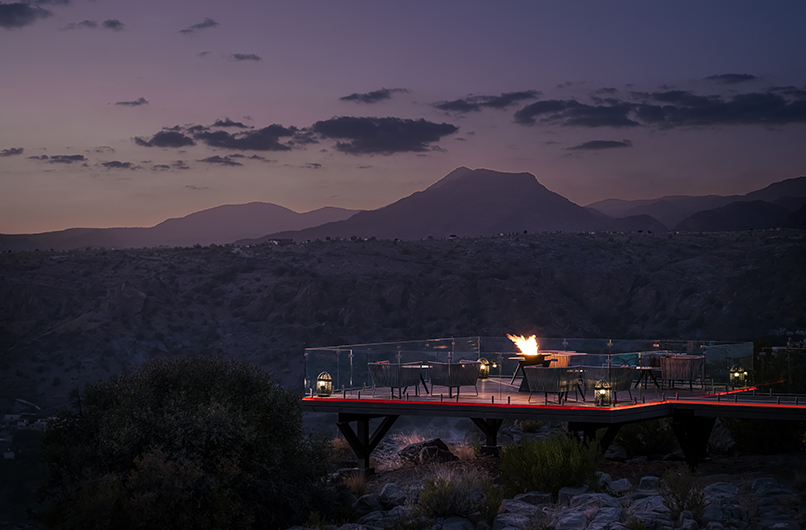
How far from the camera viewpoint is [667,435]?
16.2 metres

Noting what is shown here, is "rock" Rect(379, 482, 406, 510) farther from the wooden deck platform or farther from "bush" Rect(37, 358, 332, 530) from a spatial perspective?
the wooden deck platform

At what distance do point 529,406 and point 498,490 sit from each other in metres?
1.93

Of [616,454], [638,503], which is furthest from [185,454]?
[616,454]

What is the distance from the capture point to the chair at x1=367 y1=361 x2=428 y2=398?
49.1 ft

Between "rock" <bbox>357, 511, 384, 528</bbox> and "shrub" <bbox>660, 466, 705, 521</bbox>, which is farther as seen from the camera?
"rock" <bbox>357, 511, 384, 528</bbox>

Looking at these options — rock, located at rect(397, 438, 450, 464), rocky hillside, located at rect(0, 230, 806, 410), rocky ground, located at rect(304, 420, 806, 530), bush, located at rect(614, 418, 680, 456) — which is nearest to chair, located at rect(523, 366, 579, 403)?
rocky ground, located at rect(304, 420, 806, 530)

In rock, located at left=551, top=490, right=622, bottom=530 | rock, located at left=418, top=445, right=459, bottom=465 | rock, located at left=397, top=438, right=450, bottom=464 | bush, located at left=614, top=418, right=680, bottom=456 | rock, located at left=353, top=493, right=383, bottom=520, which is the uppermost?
rock, located at left=551, top=490, right=622, bottom=530

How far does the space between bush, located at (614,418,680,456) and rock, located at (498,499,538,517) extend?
5133 mm

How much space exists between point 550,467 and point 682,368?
448cm

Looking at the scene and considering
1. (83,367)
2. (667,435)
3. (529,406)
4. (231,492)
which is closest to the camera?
(231,492)

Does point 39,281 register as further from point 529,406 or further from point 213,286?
point 529,406

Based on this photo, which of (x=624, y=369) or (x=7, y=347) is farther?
(x=7, y=347)

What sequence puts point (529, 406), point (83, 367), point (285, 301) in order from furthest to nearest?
point (285, 301)
point (83, 367)
point (529, 406)

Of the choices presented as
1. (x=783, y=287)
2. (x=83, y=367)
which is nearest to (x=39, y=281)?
(x=83, y=367)
